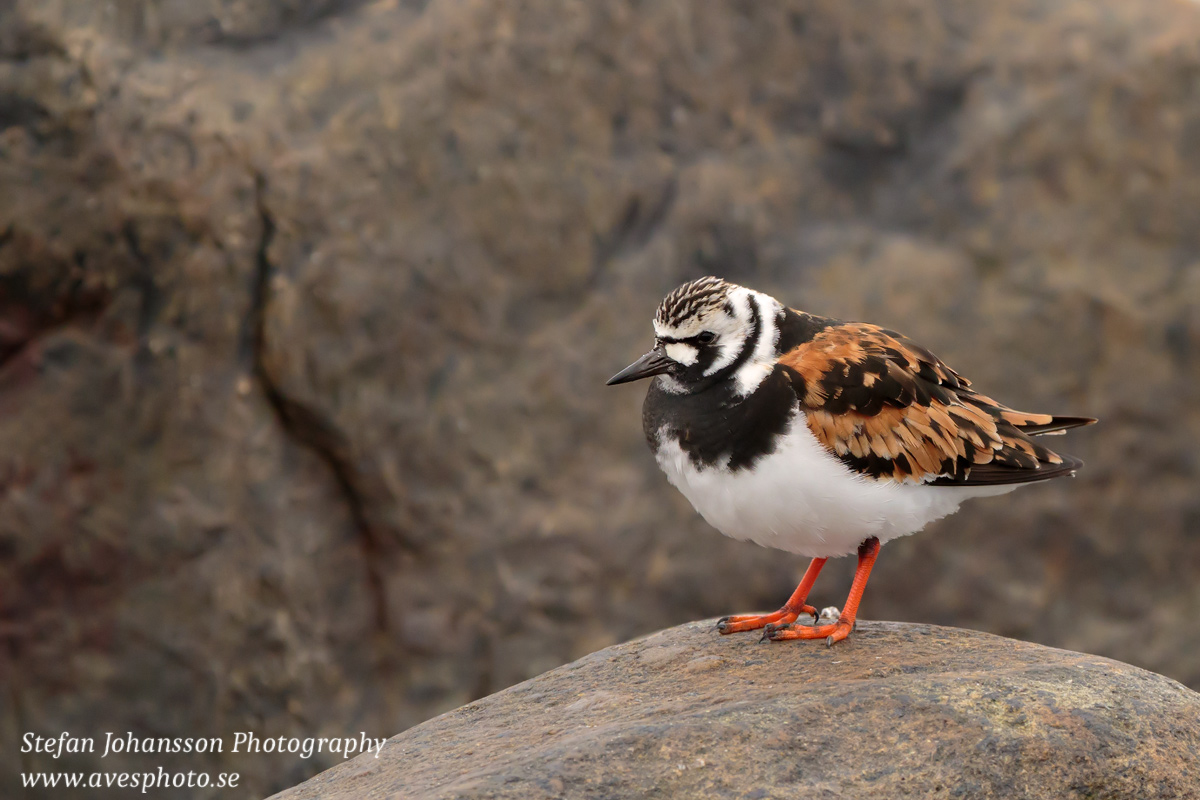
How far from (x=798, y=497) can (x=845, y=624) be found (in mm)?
795

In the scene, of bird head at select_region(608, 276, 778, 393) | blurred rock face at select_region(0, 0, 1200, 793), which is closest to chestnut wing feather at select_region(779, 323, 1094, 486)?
bird head at select_region(608, 276, 778, 393)

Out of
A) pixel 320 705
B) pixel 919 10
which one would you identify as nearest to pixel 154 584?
pixel 320 705

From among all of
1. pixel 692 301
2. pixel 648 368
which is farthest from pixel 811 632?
pixel 692 301

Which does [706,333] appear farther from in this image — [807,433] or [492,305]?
[492,305]

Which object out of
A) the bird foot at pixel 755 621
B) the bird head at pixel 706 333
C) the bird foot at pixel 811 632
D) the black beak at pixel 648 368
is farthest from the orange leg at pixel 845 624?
the black beak at pixel 648 368

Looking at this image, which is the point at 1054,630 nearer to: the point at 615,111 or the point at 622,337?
the point at 622,337

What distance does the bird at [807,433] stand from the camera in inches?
186

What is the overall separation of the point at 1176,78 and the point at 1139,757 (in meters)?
5.64

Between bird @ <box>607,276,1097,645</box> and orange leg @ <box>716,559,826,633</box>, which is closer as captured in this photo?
bird @ <box>607,276,1097,645</box>

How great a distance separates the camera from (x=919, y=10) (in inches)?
323

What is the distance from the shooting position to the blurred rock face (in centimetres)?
705

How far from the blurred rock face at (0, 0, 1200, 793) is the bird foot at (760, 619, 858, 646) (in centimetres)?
240

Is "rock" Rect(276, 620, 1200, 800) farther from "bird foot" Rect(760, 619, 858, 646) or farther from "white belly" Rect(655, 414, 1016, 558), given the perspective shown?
"white belly" Rect(655, 414, 1016, 558)

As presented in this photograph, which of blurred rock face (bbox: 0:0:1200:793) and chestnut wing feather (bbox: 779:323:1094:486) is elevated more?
blurred rock face (bbox: 0:0:1200:793)
